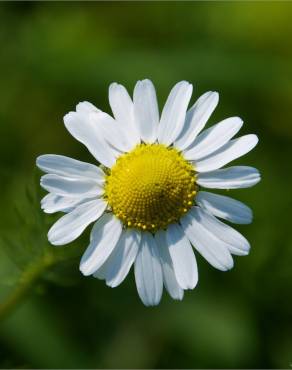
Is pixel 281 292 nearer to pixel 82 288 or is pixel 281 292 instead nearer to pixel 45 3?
pixel 82 288

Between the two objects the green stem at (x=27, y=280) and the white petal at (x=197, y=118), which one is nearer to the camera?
the white petal at (x=197, y=118)

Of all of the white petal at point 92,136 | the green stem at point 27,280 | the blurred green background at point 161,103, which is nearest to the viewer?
the white petal at point 92,136

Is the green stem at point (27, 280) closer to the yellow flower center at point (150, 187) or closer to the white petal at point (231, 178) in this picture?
the yellow flower center at point (150, 187)

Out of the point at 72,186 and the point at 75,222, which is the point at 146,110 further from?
the point at 75,222

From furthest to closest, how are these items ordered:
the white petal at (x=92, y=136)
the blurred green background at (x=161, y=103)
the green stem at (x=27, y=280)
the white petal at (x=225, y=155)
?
the blurred green background at (x=161, y=103) → the green stem at (x=27, y=280) → the white petal at (x=92, y=136) → the white petal at (x=225, y=155)

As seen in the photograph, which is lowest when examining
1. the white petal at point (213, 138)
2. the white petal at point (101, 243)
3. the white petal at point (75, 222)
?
the white petal at point (101, 243)

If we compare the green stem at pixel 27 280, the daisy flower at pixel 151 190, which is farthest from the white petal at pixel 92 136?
the green stem at pixel 27 280

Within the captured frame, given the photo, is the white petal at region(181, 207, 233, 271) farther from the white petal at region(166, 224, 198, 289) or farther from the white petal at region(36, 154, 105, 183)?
the white petal at region(36, 154, 105, 183)

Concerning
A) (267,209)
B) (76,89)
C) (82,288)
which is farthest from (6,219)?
(267,209)
